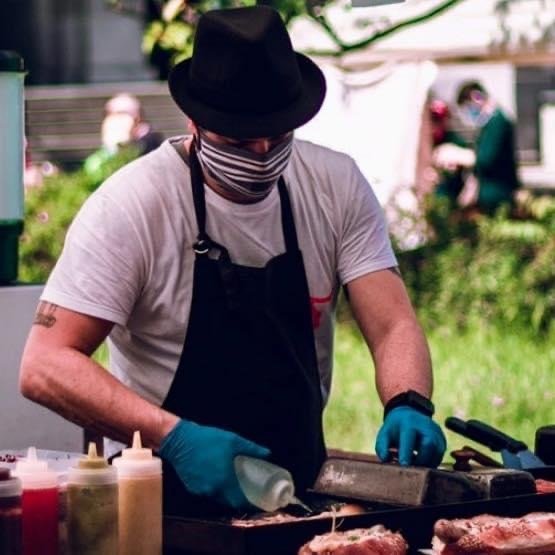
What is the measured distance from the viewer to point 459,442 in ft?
29.5

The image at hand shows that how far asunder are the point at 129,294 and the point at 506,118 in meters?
10.4

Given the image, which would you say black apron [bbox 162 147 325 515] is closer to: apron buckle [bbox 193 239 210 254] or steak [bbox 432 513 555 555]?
apron buckle [bbox 193 239 210 254]

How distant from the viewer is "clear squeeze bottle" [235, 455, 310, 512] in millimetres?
3451

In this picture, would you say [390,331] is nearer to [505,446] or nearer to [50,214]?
[505,446]

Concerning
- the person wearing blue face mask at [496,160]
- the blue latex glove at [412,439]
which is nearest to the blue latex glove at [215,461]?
the blue latex glove at [412,439]

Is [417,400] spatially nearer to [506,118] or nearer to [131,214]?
[131,214]

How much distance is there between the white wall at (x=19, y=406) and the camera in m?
4.82

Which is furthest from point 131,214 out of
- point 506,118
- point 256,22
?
point 506,118

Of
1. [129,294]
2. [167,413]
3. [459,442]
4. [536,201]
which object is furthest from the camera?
[536,201]

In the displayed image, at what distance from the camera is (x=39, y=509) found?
316 cm

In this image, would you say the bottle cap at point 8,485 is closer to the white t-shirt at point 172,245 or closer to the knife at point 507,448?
the white t-shirt at point 172,245

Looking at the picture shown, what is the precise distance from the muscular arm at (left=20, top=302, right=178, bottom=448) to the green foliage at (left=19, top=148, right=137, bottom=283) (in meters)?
8.24

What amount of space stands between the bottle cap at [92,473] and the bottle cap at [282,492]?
0.37 meters

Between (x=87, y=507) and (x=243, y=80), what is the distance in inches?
46.0
